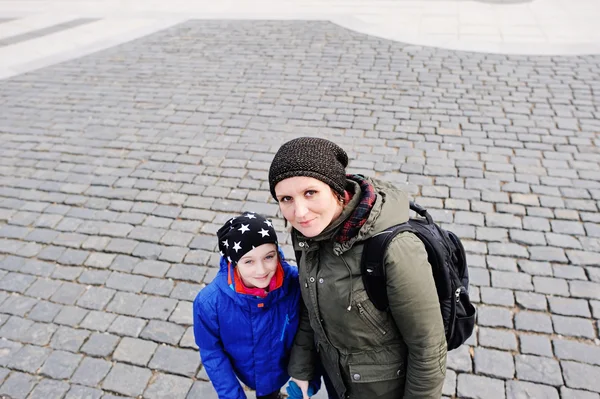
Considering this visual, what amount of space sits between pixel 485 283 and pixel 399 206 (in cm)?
252

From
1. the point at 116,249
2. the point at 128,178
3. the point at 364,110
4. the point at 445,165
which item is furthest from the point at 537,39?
the point at 116,249

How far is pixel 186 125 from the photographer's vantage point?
23.4ft

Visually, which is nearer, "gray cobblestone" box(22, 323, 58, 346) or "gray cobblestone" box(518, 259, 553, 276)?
"gray cobblestone" box(22, 323, 58, 346)

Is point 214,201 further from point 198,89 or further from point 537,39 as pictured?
point 537,39

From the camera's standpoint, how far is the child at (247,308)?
2322 mm

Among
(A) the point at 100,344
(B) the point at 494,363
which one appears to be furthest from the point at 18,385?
(B) the point at 494,363

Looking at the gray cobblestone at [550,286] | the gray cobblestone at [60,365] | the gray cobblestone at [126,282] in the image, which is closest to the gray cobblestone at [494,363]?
the gray cobblestone at [550,286]

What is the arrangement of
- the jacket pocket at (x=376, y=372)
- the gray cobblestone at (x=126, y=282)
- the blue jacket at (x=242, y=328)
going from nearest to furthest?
the jacket pocket at (x=376, y=372)
the blue jacket at (x=242, y=328)
the gray cobblestone at (x=126, y=282)

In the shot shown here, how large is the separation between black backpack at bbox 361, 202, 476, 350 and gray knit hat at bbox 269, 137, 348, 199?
273mm

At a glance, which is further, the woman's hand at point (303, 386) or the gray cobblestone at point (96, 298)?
the gray cobblestone at point (96, 298)

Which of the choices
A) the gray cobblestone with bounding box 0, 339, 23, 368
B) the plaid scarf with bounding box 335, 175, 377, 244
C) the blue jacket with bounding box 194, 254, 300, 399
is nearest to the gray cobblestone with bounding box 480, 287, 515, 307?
the blue jacket with bounding box 194, 254, 300, 399

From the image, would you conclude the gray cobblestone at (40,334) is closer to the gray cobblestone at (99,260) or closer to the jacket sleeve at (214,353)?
the gray cobblestone at (99,260)

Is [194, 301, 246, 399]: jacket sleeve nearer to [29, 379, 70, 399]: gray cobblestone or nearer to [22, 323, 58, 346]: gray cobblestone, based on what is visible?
[29, 379, 70, 399]: gray cobblestone

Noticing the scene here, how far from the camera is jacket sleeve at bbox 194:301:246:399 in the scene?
245 centimetres
